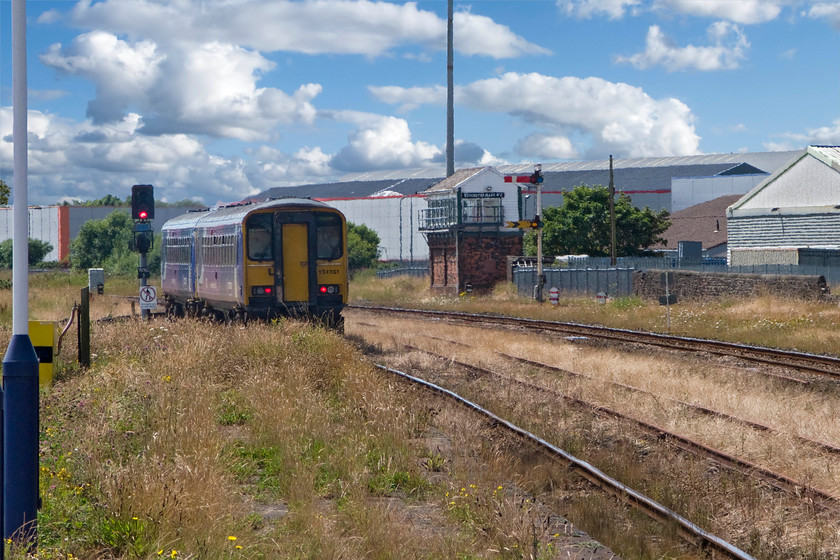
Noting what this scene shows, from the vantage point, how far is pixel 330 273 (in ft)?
65.3

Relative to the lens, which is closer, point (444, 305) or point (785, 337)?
point (785, 337)

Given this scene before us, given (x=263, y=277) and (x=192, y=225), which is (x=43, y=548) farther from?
(x=192, y=225)

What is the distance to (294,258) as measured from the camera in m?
19.7

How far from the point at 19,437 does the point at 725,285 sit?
2629 centimetres

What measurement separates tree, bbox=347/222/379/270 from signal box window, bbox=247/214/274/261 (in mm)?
51477

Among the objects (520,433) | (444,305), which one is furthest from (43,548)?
(444,305)

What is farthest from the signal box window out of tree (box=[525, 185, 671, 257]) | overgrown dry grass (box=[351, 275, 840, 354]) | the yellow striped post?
tree (box=[525, 185, 671, 257])

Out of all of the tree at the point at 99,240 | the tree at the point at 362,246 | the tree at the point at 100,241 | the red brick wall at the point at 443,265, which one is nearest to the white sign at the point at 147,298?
the red brick wall at the point at 443,265

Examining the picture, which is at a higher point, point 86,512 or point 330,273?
point 330,273

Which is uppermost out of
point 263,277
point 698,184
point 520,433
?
point 698,184

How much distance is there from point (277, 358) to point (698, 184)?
73.8m

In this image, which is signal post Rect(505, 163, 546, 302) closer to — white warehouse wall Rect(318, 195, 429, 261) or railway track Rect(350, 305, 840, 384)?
railway track Rect(350, 305, 840, 384)

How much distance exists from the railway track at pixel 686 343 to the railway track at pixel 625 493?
5999 millimetres

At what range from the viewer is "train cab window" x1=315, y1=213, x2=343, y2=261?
19859 mm
